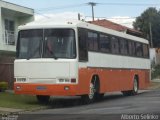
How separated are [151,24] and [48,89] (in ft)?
270

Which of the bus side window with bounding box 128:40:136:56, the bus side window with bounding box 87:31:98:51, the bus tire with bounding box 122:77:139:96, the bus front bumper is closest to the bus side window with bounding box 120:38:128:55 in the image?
the bus side window with bounding box 128:40:136:56

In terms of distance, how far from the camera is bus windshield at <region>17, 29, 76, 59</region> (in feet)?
71.0

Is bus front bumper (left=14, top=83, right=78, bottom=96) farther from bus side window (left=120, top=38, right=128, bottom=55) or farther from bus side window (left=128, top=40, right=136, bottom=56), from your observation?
bus side window (left=128, top=40, right=136, bottom=56)

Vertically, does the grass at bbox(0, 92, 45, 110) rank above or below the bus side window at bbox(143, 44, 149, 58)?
below

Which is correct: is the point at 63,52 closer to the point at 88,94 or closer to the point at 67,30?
the point at 67,30

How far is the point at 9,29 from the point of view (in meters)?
41.2

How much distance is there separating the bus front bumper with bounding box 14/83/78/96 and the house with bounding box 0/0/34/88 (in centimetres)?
1197

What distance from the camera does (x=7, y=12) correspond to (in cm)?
4003

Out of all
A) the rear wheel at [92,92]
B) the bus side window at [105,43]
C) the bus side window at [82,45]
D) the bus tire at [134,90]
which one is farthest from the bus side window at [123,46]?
the bus side window at [82,45]

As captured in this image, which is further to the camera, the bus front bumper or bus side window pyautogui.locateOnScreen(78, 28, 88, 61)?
bus side window pyautogui.locateOnScreen(78, 28, 88, 61)

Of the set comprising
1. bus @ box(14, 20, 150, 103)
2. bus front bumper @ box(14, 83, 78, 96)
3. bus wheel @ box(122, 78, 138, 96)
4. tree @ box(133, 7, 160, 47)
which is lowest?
bus wheel @ box(122, 78, 138, 96)

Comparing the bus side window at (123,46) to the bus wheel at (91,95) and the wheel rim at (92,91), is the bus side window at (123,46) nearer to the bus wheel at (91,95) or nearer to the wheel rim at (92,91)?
the bus wheel at (91,95)

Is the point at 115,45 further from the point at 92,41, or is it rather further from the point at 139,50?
the point at 139,50

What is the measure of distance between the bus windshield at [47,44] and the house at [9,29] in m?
11.7
